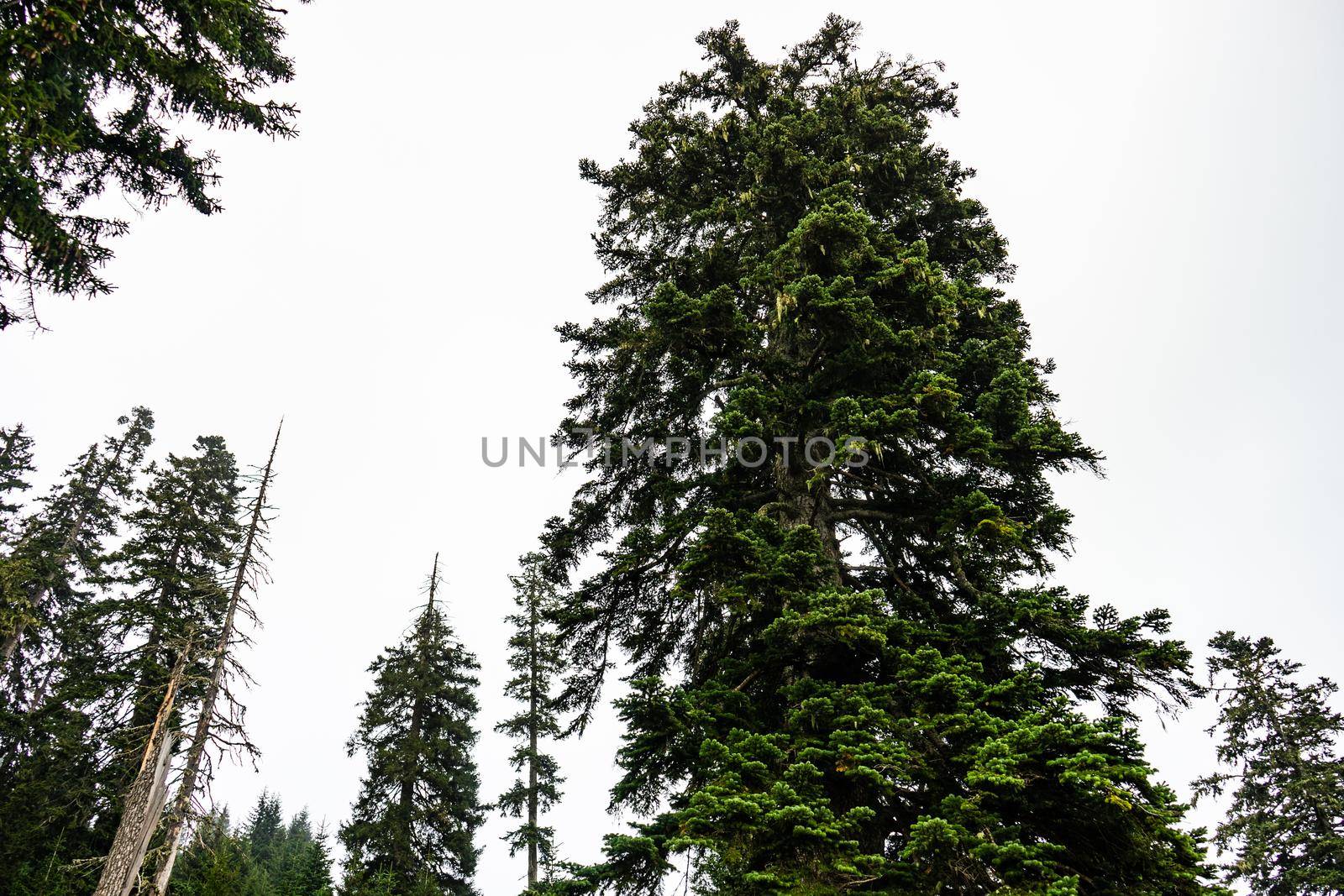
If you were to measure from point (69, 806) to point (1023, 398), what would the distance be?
2627cm

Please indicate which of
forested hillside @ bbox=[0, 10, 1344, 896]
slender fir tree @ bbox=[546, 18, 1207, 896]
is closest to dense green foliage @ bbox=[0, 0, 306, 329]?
forested hillside @ bbox=[0, 10, 1344, 896]

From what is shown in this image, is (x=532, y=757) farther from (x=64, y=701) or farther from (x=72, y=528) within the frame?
(x=72, y=528)

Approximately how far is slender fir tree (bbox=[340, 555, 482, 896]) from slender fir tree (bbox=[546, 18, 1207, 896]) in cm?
1400

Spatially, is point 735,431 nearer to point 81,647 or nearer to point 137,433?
point 81,647

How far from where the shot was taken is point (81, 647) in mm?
21516

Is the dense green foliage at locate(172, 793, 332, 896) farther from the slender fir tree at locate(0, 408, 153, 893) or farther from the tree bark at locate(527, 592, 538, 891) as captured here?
the tree bark at locate(527, 592, 538, 891)

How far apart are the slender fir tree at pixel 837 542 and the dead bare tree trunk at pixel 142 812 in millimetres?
8122

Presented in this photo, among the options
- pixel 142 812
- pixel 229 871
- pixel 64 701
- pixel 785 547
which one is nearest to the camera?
pixel 785 547

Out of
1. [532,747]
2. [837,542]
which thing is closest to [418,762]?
[532,747]

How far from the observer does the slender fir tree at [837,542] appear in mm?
4750

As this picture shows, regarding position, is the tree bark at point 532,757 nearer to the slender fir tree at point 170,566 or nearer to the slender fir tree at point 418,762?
the slender fir tree at point 418,762

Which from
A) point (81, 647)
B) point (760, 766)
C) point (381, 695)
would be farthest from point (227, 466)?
point (760, 766)

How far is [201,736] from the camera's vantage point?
37.9 ft

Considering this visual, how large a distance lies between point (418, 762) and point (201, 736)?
966cm
